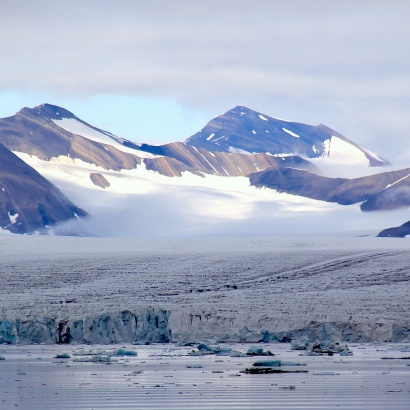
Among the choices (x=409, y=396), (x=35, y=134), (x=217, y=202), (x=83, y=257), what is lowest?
(x=409, y=396)

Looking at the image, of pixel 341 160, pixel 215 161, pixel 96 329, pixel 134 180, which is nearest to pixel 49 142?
pixel 134 180

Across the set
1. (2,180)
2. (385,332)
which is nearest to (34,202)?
(2,180)

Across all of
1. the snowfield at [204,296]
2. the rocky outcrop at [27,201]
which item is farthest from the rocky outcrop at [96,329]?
the rocky outcrop at [27,201]

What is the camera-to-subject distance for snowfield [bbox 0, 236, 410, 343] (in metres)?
18.9

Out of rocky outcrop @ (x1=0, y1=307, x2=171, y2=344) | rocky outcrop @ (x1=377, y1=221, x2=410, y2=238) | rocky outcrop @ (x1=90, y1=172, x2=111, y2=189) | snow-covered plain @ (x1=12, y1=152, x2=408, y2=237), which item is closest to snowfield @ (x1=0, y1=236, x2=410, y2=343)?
rocky outcrop @ (x1=0, y1=307, x2=171, y2=344)

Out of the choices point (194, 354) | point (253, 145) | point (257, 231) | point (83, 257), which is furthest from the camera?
point (253, 145)

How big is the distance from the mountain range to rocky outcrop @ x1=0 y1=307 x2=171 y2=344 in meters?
90.6

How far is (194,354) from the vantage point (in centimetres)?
1573

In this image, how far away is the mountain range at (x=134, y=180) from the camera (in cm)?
11966

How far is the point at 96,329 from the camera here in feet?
61.6

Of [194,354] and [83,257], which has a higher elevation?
[83,257]

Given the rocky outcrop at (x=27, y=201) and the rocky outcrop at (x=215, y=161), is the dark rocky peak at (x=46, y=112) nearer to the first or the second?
the rocky outcrop at (x=215, y=161)

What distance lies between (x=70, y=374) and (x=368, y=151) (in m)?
187

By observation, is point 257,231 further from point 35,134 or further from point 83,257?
point 83,257
